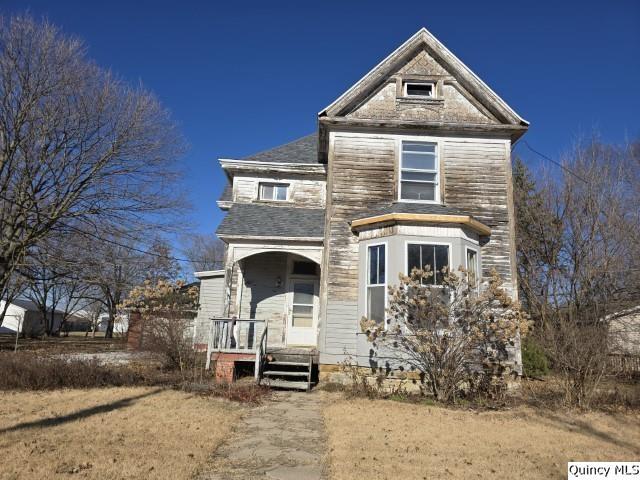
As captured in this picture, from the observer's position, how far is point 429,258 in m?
10.4

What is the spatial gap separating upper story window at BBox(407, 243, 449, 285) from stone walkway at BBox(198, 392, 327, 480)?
4041 mm

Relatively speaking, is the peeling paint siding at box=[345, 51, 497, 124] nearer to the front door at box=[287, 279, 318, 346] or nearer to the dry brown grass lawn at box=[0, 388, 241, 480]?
the front door at box=[287, 279, 318, 346]

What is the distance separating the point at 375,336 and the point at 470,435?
3265mm

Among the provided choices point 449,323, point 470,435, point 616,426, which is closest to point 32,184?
point 449,323

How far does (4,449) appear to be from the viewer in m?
5.20

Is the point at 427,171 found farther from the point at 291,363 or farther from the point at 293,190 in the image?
the point at 291,363

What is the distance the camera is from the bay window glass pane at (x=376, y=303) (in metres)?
10.4

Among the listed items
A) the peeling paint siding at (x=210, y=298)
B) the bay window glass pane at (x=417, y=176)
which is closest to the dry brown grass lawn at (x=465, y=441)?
the bay window glass pane at (x=417, y=176)

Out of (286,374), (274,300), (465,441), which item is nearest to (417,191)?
(274,300)

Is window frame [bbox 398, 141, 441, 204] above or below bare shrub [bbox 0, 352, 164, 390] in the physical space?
above

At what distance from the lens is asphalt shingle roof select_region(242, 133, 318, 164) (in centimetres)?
1559

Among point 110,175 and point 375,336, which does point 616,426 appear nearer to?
point 375,336

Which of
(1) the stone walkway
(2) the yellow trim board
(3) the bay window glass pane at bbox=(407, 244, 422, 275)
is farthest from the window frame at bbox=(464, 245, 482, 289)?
(1) the stone walkway

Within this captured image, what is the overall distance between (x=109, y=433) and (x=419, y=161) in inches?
381
